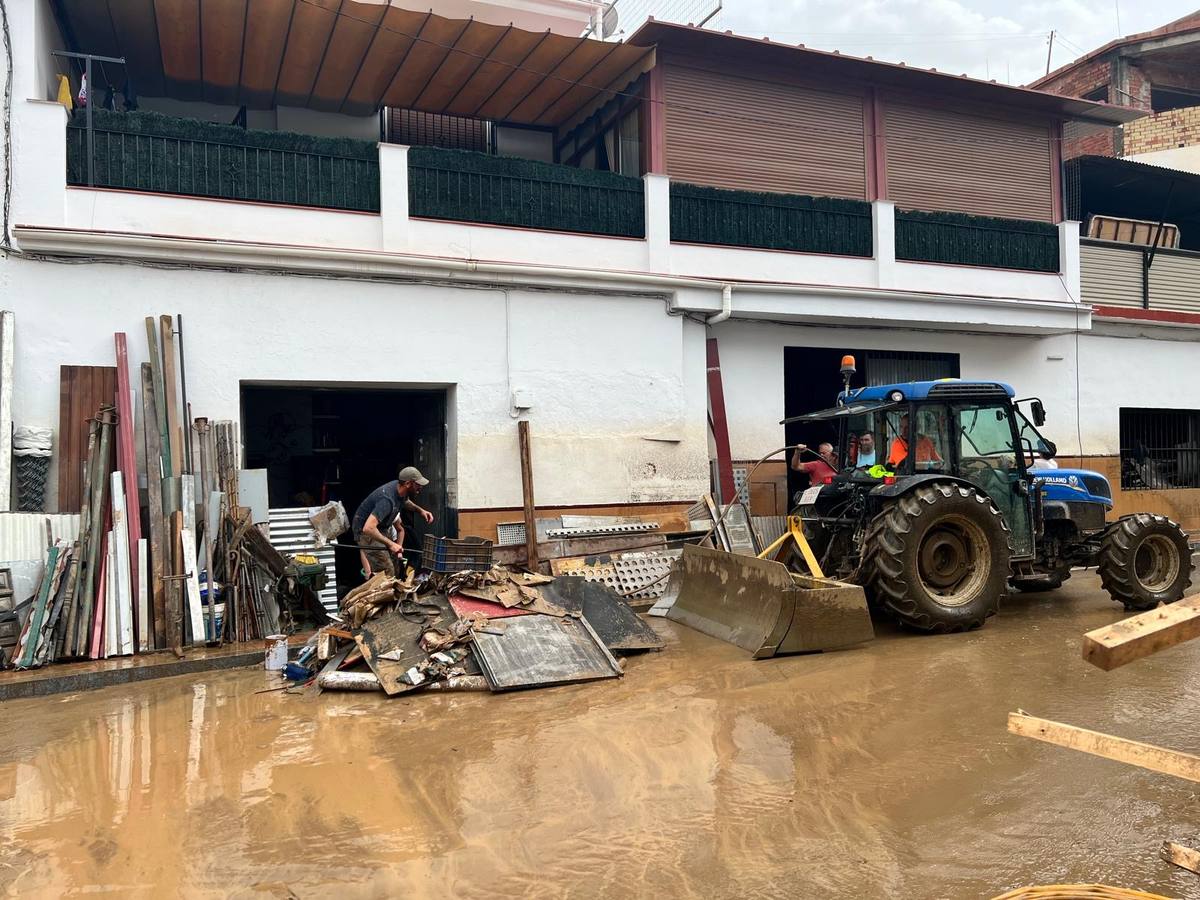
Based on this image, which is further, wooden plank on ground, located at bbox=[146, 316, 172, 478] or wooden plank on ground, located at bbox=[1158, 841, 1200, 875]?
wooden plank on ground, located at bbox=[146, 316, 172, 478]

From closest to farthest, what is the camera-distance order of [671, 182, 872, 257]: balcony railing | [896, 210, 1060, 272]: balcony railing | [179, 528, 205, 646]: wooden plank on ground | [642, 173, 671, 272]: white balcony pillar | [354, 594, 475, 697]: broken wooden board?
[354, 594, 475, 697]: broken wooden board → [179, 528, 205, 646]: wooden plank on ground → [642, 173, 671, 272]: white balcony pillar → [671, 182, 872, 257]: balcony railing → [896, 210, 1060, 272]: balcony railing

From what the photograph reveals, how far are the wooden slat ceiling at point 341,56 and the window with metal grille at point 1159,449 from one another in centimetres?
1017

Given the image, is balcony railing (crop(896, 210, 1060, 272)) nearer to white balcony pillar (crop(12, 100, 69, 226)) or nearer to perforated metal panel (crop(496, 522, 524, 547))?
perforated metal panel (crop(496, 522, 524, 547))

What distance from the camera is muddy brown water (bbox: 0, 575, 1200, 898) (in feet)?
10.8

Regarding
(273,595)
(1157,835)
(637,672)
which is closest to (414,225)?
(273,595)

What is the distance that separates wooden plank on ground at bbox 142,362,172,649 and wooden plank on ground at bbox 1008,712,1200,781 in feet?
21.8

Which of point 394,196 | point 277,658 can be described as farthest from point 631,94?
point 277,658

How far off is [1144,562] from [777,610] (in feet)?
14.0

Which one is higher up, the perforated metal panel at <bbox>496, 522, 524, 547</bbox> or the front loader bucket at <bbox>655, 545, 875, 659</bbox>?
the perforated metal panel at <bbox>496, 522, 524, 547</bbox>

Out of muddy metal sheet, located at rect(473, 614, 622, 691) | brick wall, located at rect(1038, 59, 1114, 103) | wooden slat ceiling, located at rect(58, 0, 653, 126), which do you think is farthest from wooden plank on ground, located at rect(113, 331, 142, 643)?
brick wall, located at rect(1038, 59, 1114, 103)

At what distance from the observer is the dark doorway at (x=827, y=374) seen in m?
12.3

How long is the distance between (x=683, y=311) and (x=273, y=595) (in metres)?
5.78

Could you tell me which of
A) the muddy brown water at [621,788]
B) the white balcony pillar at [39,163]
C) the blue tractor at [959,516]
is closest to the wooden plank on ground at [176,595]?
the muddy brown water at [621,788]

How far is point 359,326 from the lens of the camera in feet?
29.2
